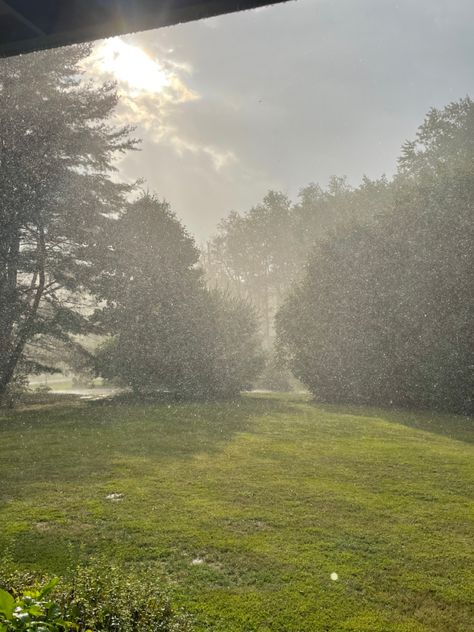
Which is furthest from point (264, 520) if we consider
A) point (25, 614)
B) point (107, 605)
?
point (25, 614)

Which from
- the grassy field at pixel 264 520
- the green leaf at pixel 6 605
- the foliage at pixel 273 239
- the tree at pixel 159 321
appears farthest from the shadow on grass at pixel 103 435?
the foliage at pixel 273 239

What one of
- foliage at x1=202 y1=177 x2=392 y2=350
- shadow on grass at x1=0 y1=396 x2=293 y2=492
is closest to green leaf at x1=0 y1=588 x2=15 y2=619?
shadow on grass at x1=0 y1=396 x2=293 y2=492

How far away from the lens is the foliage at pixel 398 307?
22219mm

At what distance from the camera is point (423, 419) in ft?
64.6

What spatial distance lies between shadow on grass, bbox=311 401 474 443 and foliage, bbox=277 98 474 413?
139cm

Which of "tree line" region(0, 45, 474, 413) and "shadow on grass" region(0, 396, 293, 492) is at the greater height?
"tree line" region(0, 45, 474, 413)

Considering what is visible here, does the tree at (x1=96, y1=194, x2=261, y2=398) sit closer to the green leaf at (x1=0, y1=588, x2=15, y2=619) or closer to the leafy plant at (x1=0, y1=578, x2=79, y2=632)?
the leafy plant at (x1=0, y1=578, x2=79, y2=632)

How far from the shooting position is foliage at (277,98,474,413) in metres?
22.2

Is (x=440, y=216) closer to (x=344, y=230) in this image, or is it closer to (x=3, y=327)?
(x=344, y=230)

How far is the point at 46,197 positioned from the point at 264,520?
1923 cm

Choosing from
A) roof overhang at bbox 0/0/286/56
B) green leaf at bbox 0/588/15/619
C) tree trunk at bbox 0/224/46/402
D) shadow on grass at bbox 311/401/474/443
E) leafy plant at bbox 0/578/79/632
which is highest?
roof overhang at bbox 0/0/286/56

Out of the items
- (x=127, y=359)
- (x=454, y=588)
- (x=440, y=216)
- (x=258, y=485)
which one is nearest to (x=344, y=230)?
(x=440, y=216)

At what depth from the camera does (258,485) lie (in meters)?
9.75

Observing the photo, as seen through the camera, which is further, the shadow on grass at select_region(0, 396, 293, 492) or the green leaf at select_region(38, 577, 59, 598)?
the shadow on grass at select_region(0, 396, 293, 492)
